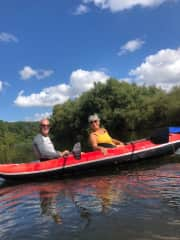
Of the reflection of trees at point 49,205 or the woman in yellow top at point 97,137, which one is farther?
the woman in yellow top at point 97,137

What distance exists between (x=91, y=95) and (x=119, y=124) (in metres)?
7.10

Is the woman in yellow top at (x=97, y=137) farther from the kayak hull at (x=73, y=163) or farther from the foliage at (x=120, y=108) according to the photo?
the foliage at (x=120, y=108)

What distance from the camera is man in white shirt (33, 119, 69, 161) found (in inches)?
363

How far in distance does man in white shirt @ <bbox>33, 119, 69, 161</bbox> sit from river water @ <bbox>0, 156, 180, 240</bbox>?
2.79ft

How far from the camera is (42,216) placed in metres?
5.48

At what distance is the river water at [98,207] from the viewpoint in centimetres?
443

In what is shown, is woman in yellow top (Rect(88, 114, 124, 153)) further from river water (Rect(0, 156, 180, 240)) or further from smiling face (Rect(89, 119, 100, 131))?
river water (Rect(0, 156, 180, 240))

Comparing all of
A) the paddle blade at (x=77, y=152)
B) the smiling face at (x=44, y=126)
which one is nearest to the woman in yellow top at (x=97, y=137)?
the paddle blade at (x=77, y=152)

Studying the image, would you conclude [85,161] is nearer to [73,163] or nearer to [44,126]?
[73,163]

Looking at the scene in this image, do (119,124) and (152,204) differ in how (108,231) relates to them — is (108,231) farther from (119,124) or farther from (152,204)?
(119,124)

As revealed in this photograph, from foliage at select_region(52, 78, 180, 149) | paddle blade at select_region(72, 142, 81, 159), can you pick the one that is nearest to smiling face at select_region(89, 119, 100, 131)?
paddle blade at select_region(72, 142, 81, 159)

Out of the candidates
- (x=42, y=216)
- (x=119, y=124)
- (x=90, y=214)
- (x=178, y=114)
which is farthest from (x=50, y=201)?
(x=119, y=124)

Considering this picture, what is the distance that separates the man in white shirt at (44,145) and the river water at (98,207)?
0.85 metres

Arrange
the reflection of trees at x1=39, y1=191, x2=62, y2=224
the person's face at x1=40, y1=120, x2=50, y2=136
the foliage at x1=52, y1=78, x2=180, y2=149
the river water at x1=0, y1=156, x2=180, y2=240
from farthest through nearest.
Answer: the foliage at x1=52, y1=78, x2=180, y2=149
the person's face at x1=40, y1=120, x2=50, y2=136
the reflection of trees at x1=39, y1=191, x2=62, y2=224
the river water at x1=0, y1=156, x2=180, y2=240
